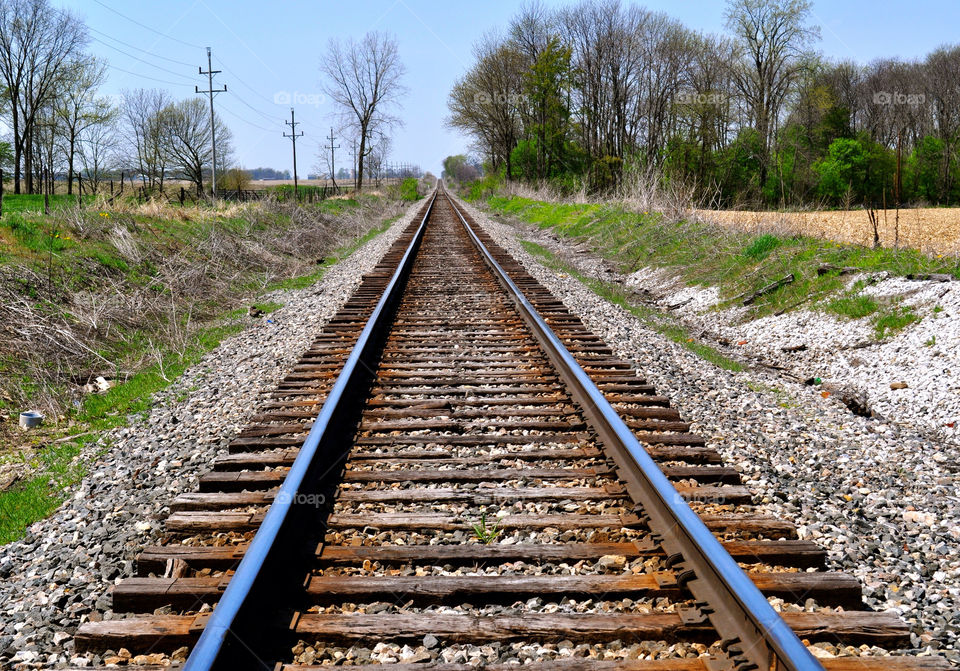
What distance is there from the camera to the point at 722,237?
1066 cm

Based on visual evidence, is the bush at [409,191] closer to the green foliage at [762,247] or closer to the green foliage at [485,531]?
the green foliage at [762,247]

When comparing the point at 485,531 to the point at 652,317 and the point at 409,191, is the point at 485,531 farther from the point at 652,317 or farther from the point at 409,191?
the point at 409,191

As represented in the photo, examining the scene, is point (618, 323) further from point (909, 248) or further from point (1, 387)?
point (1, 387)

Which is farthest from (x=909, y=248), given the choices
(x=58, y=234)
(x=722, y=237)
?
(x=58, y=234)

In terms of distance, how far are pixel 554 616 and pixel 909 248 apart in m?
7.72

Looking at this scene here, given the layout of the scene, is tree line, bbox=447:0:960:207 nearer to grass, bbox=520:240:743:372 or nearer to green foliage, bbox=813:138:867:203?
green foliage, bbox=813:138:867:203

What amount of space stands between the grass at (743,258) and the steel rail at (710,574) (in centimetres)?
459

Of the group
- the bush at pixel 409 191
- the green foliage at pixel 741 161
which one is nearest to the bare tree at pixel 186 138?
the bush at pixel 409 191

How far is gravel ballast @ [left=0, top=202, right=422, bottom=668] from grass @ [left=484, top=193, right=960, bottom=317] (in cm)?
587

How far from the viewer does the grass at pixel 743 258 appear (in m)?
7.23
